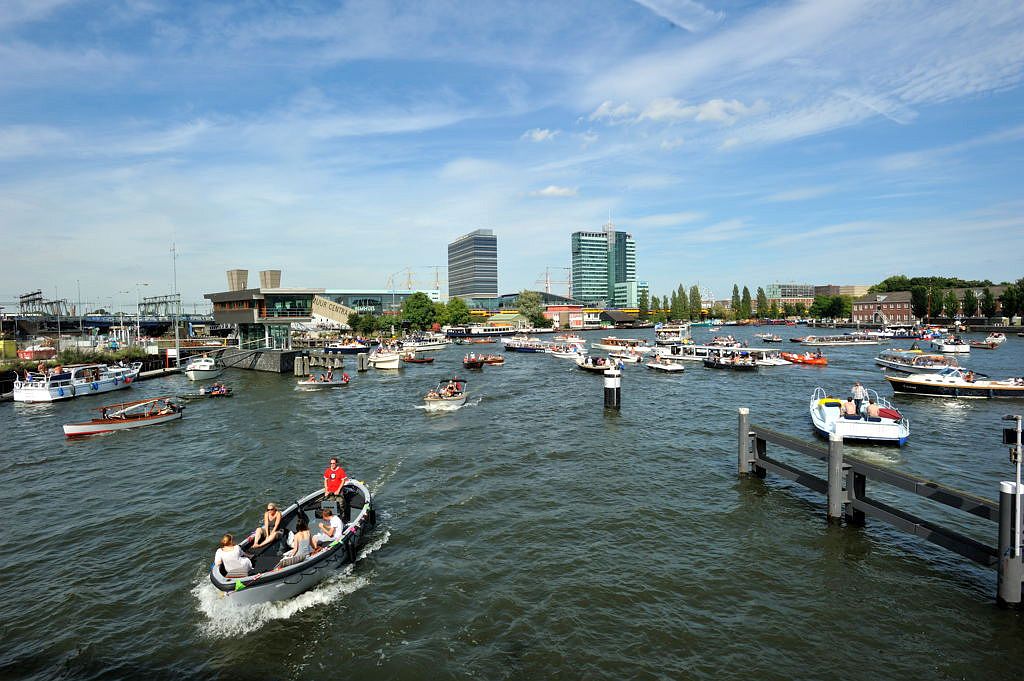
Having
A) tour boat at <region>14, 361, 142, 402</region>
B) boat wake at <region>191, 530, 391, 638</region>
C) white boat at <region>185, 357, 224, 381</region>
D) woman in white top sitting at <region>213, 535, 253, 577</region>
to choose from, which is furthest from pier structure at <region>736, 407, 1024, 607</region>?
white boat at <region>185, 357, 224, 381</region>

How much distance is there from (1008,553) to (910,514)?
20.6 feet

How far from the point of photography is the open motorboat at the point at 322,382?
66562 millimetres

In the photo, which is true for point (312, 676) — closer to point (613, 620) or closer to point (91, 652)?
point (91, 652)

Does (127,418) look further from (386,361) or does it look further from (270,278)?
(270,278)

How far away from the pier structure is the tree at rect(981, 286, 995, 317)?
21399 cm

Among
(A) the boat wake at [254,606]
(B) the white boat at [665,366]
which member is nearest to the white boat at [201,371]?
(A) the boat wake at [254,606]

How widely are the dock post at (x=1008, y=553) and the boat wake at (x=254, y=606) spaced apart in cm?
1913

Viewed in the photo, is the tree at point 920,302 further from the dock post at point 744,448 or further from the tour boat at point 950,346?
the dock post at point 744,448

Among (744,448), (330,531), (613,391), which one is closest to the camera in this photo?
(330,531)

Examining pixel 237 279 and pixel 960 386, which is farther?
pixel 237 279

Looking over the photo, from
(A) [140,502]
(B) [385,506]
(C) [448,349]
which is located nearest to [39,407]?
(A) [140,502]

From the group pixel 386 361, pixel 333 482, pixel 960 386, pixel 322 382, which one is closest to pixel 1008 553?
pixel 333 482

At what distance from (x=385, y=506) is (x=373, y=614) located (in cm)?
919

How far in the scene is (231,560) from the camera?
52.9 feet
